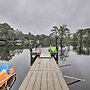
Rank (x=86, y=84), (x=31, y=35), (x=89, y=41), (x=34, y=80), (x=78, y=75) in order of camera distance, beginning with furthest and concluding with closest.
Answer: (x=31, y=35) → (x=89, y=41) → (x=78, y=75) → (x=86, y=84) → (x=34, y=80)

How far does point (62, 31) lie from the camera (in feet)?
404

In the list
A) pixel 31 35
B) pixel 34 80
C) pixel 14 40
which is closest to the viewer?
pixel 34 80

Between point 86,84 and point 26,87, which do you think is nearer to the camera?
point 26,87

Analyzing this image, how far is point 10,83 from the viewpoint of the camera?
19016mm

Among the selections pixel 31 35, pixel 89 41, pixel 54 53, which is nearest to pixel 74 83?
pixel 54 53

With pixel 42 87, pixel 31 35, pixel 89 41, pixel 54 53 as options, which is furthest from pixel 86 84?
pixel 31 35

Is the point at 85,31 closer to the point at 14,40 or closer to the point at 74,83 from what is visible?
the point at 14,40

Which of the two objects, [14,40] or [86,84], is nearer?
[86,84]

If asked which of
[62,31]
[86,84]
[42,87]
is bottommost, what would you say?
[86,84]

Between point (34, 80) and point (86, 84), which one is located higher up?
point (34, 80)

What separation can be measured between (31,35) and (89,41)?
239 ft

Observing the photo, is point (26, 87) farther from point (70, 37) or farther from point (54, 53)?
point (70, 37)

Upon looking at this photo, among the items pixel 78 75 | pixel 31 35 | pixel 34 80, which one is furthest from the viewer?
pixel 31 35

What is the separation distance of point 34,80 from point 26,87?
181cm
